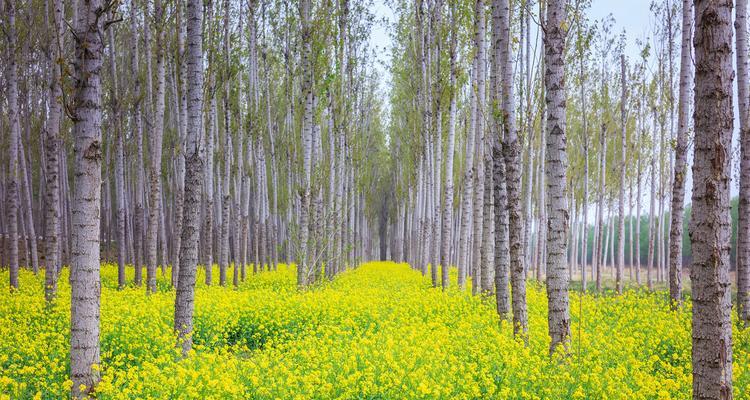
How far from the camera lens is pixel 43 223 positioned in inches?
1249

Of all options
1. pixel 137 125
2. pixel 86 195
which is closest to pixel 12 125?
pixel 137 125

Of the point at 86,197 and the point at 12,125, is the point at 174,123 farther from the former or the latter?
the point at 86,197

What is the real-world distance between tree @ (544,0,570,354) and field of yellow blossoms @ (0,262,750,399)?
37.1 inches

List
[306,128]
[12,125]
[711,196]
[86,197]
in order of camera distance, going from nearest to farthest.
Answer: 1. [711,196]
2. [86,197]
3. [12,125]
4. [306,128]

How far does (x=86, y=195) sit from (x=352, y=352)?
3701 millimetres

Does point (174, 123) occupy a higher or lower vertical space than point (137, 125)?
higher

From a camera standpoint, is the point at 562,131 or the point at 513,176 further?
the point at 513,176

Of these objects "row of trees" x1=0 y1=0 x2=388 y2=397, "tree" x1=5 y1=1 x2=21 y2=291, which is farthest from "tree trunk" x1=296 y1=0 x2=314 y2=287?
"tree" x1=5 y1=1 x2=21 y2=291

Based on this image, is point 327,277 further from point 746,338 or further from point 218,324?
point 746,338

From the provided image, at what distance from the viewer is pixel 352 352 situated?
7387 mm

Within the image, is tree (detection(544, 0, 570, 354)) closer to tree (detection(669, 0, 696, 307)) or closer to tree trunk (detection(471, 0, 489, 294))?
tree trunk (detection(471, 0, 489, 294))

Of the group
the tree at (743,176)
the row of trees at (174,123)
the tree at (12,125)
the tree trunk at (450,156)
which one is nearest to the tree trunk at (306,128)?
the row of trees at (174,123)

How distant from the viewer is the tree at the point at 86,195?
19.0ft

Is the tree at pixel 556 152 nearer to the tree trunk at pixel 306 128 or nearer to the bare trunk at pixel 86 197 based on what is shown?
the bare trunk at pixel 86 197
